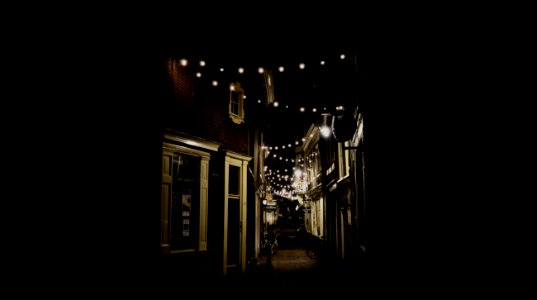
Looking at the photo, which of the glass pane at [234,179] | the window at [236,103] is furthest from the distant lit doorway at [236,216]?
the window at [236,103]

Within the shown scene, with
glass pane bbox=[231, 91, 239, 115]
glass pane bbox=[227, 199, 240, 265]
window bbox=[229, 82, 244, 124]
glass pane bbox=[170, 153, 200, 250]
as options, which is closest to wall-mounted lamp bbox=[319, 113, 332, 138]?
glass pane bbox=[170, 153, 200, 250]

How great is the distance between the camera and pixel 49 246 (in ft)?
12.8

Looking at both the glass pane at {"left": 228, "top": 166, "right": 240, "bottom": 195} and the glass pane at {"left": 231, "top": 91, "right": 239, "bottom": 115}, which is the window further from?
the glass pane at {"left": 228, "top": 166, "right": 240, "bottom": 195}

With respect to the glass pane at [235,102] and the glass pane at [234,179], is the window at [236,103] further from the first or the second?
the glass pane at [234,179]

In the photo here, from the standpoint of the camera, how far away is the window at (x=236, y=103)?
12773 mm

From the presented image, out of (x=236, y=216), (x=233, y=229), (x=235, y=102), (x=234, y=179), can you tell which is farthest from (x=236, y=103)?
(x=233, y=229)

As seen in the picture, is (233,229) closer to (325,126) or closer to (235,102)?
(235,102)

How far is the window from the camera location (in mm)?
12773

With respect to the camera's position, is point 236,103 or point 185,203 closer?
point 185,203

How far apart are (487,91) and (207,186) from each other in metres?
8.45

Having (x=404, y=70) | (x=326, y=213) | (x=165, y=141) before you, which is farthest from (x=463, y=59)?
(x=326, y=213)

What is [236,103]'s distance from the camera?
13289 mm

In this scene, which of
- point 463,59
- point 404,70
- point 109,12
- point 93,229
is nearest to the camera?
point 463,59

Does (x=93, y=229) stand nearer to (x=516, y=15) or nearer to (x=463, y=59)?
(x=463, y=59)
